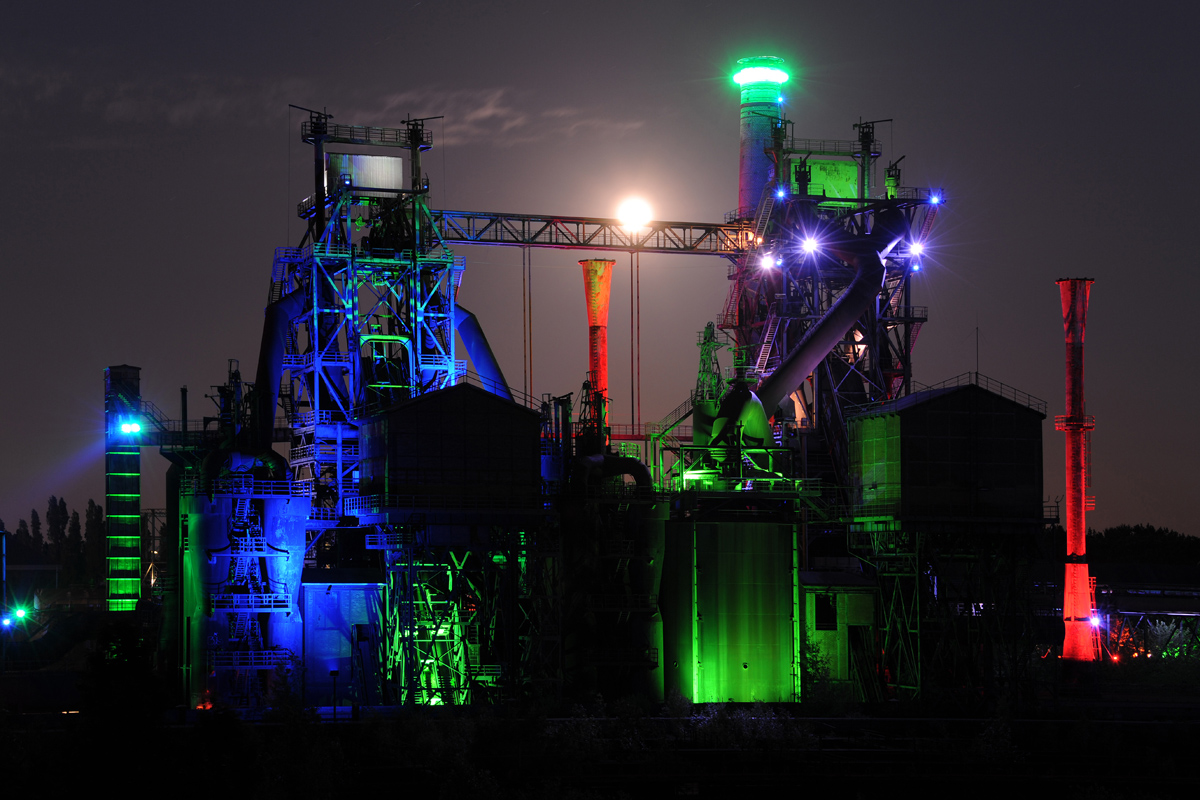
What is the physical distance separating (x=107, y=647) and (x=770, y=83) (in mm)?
49001

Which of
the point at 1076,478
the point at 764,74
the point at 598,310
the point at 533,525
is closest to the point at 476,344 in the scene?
the point at 598,310

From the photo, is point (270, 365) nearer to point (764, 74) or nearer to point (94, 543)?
point (764, 74)

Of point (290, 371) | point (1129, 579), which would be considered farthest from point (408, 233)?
point (1129, 579)

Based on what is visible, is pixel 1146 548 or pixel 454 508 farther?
pixel 1146 548

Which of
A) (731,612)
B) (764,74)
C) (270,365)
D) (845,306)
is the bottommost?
(731,612)

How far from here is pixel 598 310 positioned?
7388 cm

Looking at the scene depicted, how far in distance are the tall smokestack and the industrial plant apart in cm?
1261

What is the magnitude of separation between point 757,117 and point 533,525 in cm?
3398

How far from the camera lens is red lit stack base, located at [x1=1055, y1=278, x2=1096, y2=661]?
68.6m

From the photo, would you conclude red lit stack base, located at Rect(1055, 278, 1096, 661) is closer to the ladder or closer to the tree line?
the ladder

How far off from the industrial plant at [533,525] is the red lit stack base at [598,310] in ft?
4.91

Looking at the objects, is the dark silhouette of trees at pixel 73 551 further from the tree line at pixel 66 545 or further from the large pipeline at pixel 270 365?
the large pipeline at pixel 270 365

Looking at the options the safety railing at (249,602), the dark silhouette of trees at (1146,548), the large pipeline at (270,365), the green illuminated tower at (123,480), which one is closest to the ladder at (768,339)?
the large pipeline at (270,365)

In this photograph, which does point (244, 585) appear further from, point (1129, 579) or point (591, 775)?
point (1129, 579)
